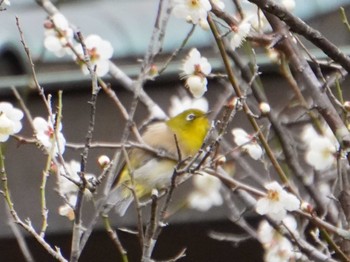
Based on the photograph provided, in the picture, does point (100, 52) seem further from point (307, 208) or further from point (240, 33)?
point (307, 208)

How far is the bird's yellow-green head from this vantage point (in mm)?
4102

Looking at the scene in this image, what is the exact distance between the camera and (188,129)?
412cm

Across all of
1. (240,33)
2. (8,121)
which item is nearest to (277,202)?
(240,33)

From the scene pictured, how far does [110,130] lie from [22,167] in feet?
1.55

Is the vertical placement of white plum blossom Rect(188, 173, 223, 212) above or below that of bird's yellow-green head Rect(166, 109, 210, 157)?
below

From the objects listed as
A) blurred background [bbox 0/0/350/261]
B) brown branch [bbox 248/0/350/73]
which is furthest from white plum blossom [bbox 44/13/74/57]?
brown branch [bbox 248/0/350/73]

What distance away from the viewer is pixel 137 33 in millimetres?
5605

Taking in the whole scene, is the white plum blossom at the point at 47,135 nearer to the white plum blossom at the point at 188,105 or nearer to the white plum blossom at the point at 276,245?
the white plum blossom at the point at 276,245

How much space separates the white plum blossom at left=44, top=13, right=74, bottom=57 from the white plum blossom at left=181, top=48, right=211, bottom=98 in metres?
0.53

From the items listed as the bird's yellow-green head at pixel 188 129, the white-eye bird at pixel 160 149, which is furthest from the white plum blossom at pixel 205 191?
the bird's yellow-green head at pixel 188 129

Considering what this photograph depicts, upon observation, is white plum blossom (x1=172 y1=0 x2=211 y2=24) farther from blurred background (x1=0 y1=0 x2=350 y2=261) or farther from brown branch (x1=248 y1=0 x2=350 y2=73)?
blurred background (x1=0 y1=0 x2=350 y2=261)

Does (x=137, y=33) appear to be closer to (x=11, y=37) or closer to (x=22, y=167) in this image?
(x=11, y=37)

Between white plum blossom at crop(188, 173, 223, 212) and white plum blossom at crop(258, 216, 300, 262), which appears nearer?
white plum blossom at crop(258, 216, 300, 262)

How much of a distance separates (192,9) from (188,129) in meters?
1.46
